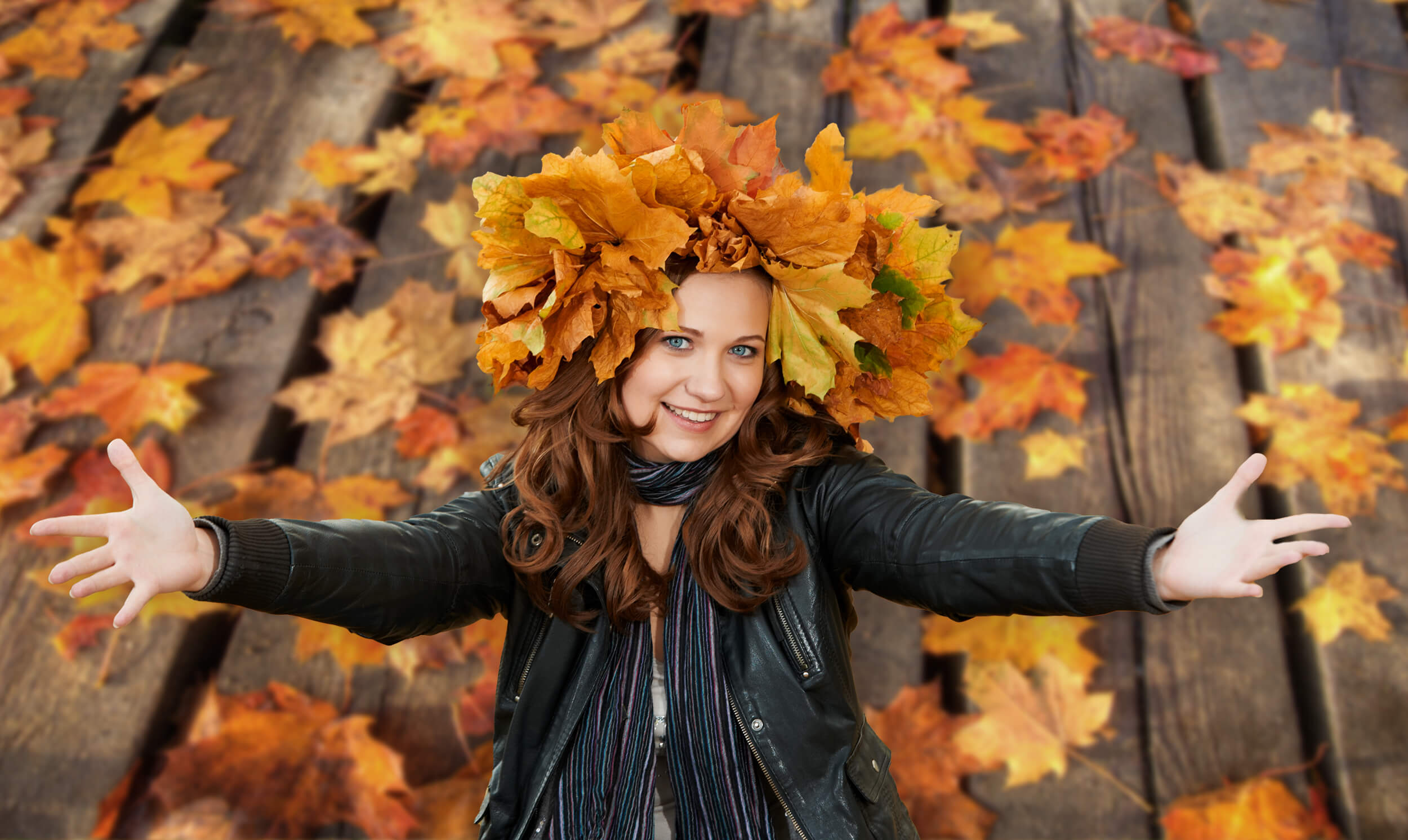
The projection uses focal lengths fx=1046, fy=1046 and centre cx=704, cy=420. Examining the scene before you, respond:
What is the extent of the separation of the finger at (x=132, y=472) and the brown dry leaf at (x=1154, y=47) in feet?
7.30

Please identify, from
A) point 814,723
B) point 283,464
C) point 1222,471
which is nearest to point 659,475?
point 814,723

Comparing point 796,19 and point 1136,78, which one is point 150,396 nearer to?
point 796,19

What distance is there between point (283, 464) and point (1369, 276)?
2243 millimetres

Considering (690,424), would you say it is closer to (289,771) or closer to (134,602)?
(134,602)

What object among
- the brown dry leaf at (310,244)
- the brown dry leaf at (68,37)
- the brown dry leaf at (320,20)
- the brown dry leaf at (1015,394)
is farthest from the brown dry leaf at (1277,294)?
the brown dry leaf at (68,37)

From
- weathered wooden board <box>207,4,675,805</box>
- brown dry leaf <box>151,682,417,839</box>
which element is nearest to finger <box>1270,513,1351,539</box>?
weathered wooden board <box>207,4,675,805</box>

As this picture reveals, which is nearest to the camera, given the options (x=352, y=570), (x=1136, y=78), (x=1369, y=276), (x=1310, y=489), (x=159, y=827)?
(x=352, y=570)

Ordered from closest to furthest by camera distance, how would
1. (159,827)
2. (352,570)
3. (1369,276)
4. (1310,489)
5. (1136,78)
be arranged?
(352,570) → (159,827) → (1310,489) → (1369,276) → (1136,78)

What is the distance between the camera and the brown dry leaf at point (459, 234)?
7.30 ft

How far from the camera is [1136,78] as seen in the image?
2.40 meters

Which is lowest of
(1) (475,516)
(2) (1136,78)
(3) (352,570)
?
(2) (1136,78)

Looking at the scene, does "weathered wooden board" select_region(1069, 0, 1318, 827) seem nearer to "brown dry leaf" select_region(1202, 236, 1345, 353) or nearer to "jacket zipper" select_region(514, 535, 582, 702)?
"brown dry leaf" select_region(1202, 236, 1345, 353)

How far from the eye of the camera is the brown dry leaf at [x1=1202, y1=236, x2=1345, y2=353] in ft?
6.93

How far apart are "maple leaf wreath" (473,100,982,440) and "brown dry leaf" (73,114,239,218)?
4.60 ft
